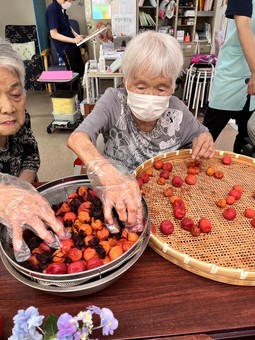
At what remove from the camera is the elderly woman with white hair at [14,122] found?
947 millimetres

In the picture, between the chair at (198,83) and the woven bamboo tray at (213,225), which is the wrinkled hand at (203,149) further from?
the chair at (198,83)

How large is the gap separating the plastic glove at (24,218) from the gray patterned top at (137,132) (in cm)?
65

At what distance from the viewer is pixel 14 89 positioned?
0.99 meters

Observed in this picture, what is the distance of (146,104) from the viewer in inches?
44.6

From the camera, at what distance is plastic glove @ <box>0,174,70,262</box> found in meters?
0.63

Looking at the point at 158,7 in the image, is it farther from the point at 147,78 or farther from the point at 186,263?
the point at 186,263

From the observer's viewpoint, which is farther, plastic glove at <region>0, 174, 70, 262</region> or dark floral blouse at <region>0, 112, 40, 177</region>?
dark floral blouse at <region>0, 112, 40, 177</region>

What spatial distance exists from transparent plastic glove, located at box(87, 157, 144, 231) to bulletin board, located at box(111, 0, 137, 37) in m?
4.17

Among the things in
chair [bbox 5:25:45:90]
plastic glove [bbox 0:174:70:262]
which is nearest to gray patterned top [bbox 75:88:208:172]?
plastic glove [bbox 0:174:70:262]

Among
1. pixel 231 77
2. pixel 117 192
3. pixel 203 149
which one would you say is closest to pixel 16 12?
pixel 231 77

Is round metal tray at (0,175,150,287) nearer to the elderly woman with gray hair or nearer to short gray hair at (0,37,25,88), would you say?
the elderly woman with gray hair

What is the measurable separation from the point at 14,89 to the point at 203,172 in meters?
0.79

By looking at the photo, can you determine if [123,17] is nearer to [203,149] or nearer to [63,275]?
[203,149]

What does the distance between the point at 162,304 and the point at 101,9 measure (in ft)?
16.5
